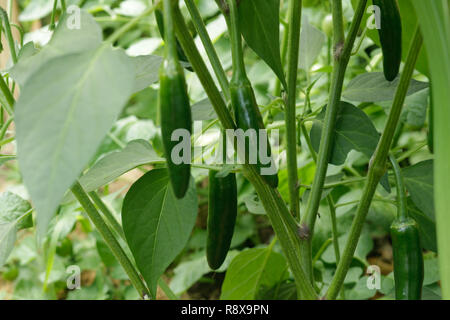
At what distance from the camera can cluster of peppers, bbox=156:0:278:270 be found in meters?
0.27

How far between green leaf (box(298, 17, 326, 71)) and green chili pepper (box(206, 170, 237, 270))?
9.9 inches

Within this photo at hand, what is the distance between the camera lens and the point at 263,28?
37cm

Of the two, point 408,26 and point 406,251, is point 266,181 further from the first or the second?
point 408,26

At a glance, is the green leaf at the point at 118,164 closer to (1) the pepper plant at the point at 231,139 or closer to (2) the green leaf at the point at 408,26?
(1) the pepper plant at the point at 231,139

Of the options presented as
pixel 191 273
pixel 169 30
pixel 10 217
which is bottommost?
pixel 191 273

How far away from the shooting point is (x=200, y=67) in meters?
0.32

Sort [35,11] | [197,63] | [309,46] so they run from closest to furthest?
[197,63]
[309,46]
[35,11]

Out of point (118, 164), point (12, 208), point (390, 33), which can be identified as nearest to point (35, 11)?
point (12, 208)

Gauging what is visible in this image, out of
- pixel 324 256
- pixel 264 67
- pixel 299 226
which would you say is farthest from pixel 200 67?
pixel 264 67

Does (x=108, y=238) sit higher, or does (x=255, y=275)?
(x=108, y=238)

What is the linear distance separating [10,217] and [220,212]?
25 cm

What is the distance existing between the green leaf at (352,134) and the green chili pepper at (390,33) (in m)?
0.06

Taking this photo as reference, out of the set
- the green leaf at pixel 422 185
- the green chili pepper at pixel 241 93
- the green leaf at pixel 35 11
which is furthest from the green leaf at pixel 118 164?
the green leaf at pixel 35 11

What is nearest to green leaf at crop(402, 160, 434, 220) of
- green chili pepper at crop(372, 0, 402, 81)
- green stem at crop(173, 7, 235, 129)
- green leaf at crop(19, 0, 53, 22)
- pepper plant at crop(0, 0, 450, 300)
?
pepper plant at crop(0, 0, 450, 300)
